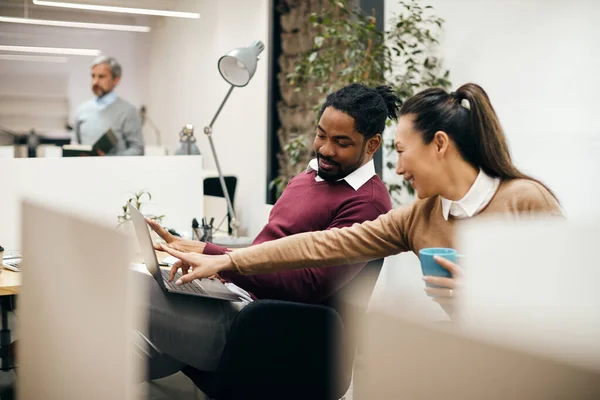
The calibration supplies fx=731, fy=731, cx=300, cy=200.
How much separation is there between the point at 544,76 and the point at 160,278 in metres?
2.26

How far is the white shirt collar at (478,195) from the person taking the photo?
164 centimetres

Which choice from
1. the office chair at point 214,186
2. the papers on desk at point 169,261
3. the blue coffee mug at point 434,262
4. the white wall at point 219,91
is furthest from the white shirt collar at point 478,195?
the white wall at point 219,91

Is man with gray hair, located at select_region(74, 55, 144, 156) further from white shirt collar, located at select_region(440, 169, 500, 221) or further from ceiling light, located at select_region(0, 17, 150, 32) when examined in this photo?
white shirt collar, located at select_region(440, 169, 500, 221)

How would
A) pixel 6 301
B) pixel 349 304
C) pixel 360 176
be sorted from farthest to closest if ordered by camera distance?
pixel 6 301 < pixel 360 176 < pixel 349 304

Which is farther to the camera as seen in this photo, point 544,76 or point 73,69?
point 73,69

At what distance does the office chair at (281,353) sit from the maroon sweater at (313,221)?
0.09 meters

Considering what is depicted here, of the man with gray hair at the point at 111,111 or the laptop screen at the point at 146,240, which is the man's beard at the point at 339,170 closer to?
the laptop screen at the point at 146,240

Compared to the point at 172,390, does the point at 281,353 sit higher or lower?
higher

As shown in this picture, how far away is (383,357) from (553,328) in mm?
172

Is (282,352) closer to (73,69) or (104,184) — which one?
(104,184)

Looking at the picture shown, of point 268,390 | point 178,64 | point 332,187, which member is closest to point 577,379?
point 268,390

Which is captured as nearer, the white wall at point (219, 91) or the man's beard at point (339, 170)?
the man's beard at point (339, 170)

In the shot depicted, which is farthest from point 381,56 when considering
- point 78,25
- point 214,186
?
point 78,25

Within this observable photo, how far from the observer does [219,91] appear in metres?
5.95
